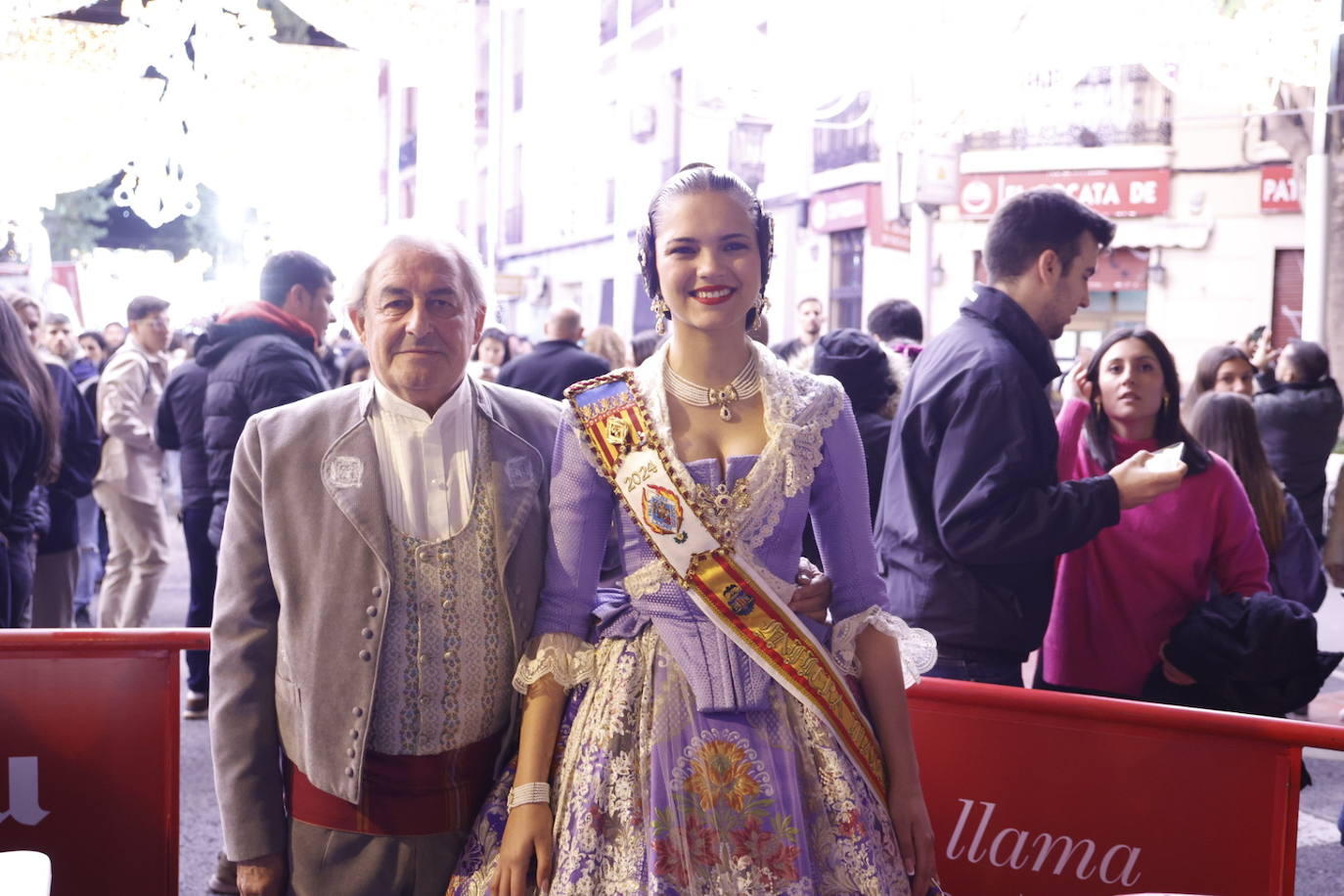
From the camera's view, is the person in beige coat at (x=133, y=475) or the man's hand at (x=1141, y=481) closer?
the man's hand at (x=1141, y=481)

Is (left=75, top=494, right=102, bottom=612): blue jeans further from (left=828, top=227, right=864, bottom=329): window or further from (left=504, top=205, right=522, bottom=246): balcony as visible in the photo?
(left=504, top=205, right=522, bottom=246): balcony

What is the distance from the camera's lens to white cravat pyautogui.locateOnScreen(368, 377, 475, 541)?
198 centimetres

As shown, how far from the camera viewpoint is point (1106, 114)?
58.0 feet

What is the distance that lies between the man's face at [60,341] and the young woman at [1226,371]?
7.40 metres

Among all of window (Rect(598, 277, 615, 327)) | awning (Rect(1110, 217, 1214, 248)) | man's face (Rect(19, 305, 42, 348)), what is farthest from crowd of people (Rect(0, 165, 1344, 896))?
window (Rect(598, 277, 615, 327))

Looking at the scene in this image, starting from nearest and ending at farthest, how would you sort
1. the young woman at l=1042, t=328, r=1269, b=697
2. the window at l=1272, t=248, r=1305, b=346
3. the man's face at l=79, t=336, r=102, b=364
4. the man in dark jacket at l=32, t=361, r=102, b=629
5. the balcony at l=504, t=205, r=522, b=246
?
the young woman at l=1042, t=328, r=1269, b=697, the man in dark jacket at l=32, t=361, r=102, b=629, the man's face at l=79, t=336, r=102, b=364, the window at l=1272, t=248, r=1305, b=346, the balcony at l=504, t=205, r=522, b=246

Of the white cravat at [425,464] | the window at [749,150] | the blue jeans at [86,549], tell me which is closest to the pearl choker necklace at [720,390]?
the white cravat at [425,464]

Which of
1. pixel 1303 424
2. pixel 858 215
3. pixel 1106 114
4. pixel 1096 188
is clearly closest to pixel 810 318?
pixel 1303 424

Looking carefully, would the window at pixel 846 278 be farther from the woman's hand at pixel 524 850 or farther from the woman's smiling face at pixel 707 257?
the woman's hand at pixel 524 850

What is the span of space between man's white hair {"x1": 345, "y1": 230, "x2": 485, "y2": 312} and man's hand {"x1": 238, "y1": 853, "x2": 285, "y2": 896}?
2.76ft

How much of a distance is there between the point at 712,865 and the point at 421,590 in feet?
1.90

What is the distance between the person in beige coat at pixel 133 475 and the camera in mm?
6199

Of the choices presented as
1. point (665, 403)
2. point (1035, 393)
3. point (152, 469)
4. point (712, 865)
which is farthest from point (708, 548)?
point (152, 469)

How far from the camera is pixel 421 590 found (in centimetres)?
195
